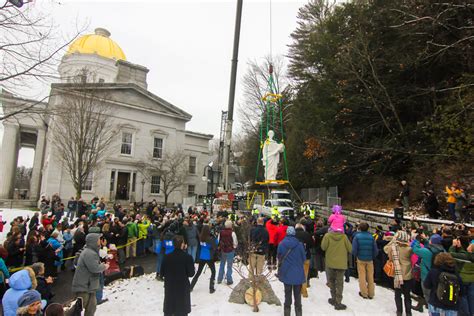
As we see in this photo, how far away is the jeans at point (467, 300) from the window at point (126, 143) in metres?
32.0

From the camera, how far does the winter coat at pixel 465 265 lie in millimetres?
5160

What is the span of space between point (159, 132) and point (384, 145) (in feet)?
83.2

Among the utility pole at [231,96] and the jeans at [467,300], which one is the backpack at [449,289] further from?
the utility pole at [231,96]

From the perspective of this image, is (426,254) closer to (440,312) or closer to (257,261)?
(440,312)

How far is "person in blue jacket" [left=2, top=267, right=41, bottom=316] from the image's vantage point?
12.8 feet

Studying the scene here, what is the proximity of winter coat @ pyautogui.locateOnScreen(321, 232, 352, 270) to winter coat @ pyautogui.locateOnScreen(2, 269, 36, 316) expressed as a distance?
561cm

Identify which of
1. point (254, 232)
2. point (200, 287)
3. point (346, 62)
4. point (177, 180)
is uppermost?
point (346, 62)

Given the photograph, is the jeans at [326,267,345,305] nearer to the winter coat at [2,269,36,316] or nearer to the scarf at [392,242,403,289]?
the scarf at [392,242,403,289]

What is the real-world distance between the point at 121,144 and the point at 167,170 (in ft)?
18.7

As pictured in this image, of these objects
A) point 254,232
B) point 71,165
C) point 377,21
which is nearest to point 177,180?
point 71,165

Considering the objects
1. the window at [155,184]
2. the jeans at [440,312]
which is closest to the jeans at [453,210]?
the jeans at [440,312]

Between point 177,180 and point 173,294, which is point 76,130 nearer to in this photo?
point 177,180

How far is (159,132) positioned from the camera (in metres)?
35.0

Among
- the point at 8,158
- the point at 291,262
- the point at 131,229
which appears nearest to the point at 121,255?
the point at 131,229
